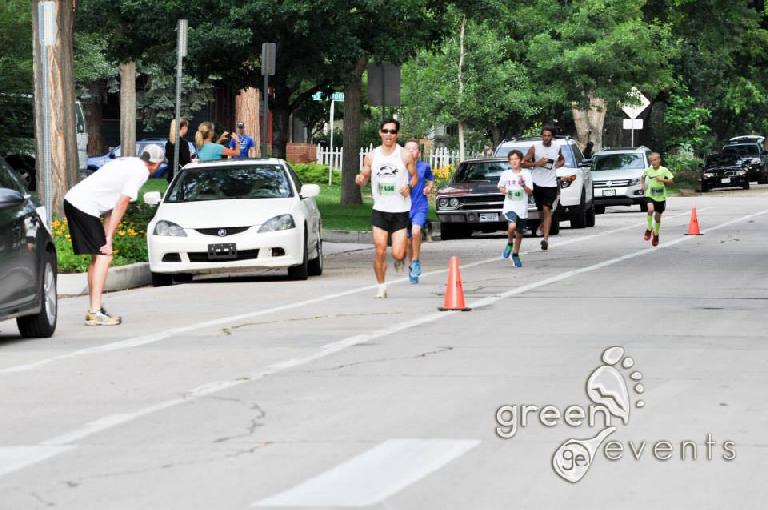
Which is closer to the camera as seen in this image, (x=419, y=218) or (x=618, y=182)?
(x=419, y=218)

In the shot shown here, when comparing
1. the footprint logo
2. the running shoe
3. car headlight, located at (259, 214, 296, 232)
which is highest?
car headlight, located at (259, 214, 296, 232)

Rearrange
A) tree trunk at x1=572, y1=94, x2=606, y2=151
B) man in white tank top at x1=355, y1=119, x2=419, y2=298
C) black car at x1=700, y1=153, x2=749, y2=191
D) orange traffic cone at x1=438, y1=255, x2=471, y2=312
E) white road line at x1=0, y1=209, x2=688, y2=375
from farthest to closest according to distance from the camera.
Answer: black car at x1=700, y1=153, x2=749, y2=191
tree trunk at x1=572, y1=94, x2=606, y2=151
man in white tank top at x1=355, y1=119, x2=419, y2=298
orange traffic cone at x1=438, y1=255, x2=471, y2=312
white road line at x1=0, y1=209, x2=688, y2=375

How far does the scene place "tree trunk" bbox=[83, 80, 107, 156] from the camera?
65.2 m

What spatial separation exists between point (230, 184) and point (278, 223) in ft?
4.72

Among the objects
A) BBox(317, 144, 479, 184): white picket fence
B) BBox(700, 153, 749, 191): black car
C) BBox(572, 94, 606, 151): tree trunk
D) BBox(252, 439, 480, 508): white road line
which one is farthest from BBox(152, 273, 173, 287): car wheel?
BBox(700, 153, 749, 191): black car

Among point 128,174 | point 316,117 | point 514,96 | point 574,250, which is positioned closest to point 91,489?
point 128,174

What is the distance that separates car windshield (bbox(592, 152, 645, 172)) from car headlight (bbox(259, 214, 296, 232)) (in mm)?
26079

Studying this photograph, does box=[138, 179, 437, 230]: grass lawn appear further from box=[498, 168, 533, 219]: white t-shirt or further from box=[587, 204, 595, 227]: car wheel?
box=[498, 168, 533, 219]: white t-shirt

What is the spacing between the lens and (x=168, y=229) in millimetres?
21719

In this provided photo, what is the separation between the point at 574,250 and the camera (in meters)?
28.7

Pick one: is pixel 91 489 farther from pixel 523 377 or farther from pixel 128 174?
pixel 128 174

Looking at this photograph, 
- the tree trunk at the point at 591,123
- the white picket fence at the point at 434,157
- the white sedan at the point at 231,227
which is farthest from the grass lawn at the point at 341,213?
the tree trunk at the point at 591,123

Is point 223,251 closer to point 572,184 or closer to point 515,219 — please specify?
point 515,219

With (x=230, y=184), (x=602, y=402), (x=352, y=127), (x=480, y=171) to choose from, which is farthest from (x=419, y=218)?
(x=352, y=127)
